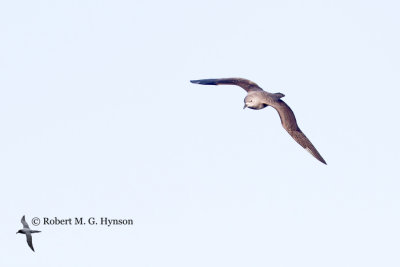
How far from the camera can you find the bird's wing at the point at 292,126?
156 ft

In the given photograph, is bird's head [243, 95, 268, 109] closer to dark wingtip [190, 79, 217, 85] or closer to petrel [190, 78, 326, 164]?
petrel [190, 78, 326, 164]

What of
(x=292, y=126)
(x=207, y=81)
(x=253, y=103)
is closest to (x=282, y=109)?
(x=292, y=126)

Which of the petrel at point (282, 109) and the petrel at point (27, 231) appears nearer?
the petrel at point (282, 109)

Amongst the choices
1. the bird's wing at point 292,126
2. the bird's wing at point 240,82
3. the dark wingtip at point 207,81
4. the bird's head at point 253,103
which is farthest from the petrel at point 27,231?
the bird's wing at point 292,126

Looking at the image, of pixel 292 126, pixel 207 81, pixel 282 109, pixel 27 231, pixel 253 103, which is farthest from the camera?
pixel 207 81

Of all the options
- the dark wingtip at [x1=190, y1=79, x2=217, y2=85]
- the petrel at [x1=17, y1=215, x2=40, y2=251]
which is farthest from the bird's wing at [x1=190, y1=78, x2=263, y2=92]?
the petrel at [x1=17, y1=215, x2=40, y2=251]

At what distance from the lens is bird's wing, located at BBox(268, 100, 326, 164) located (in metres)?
47.7

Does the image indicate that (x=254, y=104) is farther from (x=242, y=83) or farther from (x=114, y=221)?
(x=114, y=221)

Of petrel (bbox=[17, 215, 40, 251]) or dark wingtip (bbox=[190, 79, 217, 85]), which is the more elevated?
dark wingtip (bbox=[190, 79, 217, 85])

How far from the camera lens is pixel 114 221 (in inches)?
2146

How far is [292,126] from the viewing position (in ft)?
158

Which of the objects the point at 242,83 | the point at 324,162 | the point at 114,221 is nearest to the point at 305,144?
the point at 324,162

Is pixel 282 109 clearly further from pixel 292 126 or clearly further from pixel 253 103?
pixel 253 103

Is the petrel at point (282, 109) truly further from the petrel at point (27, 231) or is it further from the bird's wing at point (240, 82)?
the petrel at point (27, 231)
